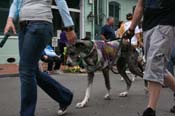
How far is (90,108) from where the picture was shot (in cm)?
739

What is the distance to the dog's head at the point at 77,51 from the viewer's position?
7.47 meters

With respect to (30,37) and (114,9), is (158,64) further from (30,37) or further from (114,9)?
(114,9)

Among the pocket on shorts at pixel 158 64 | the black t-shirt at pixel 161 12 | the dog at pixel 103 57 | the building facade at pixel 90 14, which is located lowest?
the building facade at pixel 90 14

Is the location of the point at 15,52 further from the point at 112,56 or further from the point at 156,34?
the point at 156,34

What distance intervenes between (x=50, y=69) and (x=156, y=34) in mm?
11717

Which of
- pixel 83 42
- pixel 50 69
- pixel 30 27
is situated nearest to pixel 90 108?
pixel 83 42

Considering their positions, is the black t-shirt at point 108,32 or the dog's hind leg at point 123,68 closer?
the dog's hind leg at point 123,68

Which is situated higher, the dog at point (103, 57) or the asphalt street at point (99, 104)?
the dog at point (103, 57)

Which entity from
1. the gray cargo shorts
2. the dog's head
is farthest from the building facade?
the gray cargo shorts

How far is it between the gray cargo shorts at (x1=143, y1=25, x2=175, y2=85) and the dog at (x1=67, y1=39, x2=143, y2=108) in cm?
195

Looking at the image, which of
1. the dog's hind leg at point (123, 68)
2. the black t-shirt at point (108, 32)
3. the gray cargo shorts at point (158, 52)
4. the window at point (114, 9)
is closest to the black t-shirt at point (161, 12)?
the gray cargo shorts at point (158, 52)

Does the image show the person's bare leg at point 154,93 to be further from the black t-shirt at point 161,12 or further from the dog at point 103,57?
the dog at point 103,57

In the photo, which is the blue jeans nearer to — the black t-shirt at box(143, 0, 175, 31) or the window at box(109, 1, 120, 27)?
the black t-shirt at box(143, 0, 175, 31)

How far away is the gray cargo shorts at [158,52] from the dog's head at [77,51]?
7.87 feet
